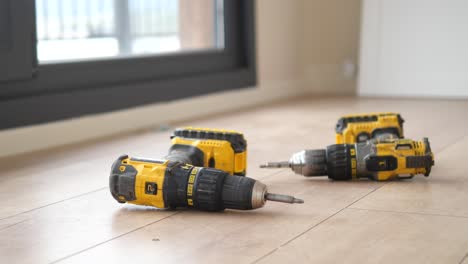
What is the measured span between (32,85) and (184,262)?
1455 mm

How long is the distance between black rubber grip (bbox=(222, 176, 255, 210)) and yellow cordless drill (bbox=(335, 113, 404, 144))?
23.8 inches

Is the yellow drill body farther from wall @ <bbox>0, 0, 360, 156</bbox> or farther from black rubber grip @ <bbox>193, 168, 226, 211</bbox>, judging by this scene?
wall @ <bbox>0, 0, 360, 156</bbox>

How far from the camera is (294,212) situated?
1.49m

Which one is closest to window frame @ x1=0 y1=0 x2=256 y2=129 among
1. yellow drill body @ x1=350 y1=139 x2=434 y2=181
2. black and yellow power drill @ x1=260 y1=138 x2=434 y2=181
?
black and yellow power drill @ x1=260 y1=138 x2=434 y2=181

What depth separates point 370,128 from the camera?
6.37 ft

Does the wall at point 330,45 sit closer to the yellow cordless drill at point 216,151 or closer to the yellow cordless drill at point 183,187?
the yellow cordless drill at point 216,151

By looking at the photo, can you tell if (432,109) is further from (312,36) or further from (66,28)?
(66,28)

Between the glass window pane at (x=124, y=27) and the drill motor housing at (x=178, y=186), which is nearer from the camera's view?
the drill motor housing at (x=178, y=186)

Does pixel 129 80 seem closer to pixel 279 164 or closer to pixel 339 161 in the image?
pixel 279 164

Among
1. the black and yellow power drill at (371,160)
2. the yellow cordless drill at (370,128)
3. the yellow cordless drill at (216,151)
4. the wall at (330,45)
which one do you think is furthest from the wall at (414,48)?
the yellow cordless drill at (216,151)

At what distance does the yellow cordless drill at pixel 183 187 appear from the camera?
142cm

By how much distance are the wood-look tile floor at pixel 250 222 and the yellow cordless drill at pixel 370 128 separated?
0.16 m

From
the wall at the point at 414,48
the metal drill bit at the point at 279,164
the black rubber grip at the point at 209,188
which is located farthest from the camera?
the wall at the point at 414,48

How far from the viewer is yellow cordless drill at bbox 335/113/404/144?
194 centimetres
